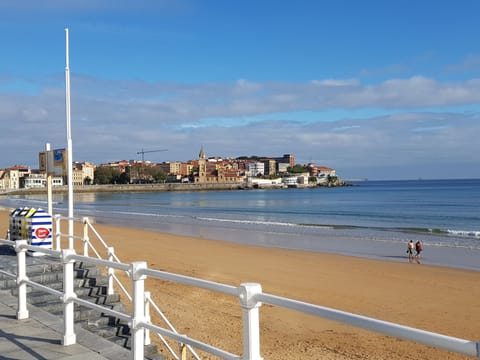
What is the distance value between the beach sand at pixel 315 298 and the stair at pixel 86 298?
1116 millimetres

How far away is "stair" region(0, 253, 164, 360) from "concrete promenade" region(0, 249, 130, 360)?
2.68ft

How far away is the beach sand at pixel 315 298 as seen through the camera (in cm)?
819

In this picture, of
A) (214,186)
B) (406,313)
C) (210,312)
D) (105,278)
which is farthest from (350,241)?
(214,186)

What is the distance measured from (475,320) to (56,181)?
162271 mm

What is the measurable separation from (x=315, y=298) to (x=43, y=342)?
26.7 feet

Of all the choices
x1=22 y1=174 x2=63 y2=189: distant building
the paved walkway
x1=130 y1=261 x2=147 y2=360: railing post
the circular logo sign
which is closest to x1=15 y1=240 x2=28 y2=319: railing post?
the paved walkway

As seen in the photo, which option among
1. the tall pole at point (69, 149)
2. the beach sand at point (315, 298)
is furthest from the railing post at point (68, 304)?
the tall pole at point (69, 149)

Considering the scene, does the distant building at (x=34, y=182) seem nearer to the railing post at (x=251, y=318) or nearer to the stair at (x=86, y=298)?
the stair at (x=86, y=298)

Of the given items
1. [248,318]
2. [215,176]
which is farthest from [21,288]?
[215,176]

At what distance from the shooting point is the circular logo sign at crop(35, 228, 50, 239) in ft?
32.2

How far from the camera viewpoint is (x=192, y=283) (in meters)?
3.50

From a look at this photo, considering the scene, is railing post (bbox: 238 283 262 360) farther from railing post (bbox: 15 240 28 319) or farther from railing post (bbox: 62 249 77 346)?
railing post (bbox: 15 240 28 319)

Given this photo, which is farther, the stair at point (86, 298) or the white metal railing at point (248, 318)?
the stair at point (86, 298)

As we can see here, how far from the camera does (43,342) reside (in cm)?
497
